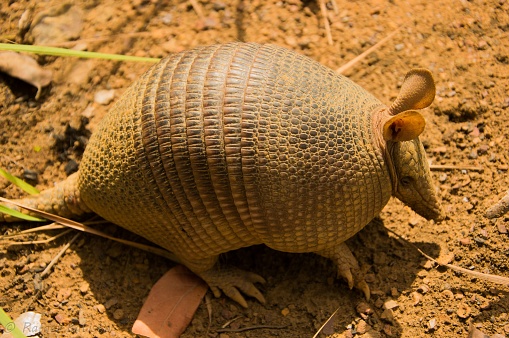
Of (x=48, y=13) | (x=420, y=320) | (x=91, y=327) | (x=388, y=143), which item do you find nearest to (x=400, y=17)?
(x=388, y=143)

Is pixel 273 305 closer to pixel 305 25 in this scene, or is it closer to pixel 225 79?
pixel 225 79

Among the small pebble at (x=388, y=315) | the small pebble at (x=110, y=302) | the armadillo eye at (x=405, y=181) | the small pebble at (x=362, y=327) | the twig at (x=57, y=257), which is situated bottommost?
the small pebble at (x=362, y=327)

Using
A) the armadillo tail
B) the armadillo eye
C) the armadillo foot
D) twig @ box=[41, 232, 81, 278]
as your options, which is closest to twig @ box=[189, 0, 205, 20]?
the armadillo tail

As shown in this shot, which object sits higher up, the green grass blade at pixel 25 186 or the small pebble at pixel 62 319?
the green grass blade at pixel 25 186

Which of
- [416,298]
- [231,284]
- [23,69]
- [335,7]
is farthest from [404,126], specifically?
[23,69]

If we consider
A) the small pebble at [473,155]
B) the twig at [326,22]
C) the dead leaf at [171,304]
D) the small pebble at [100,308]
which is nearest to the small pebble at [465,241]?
the small pebble at [473,155]

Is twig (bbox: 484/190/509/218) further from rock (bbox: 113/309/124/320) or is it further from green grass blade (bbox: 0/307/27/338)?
green grass blade (bbox: 0/307/27/338)

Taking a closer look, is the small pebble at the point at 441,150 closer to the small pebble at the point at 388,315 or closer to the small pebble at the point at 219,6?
the small pebble at the point at 388,315
